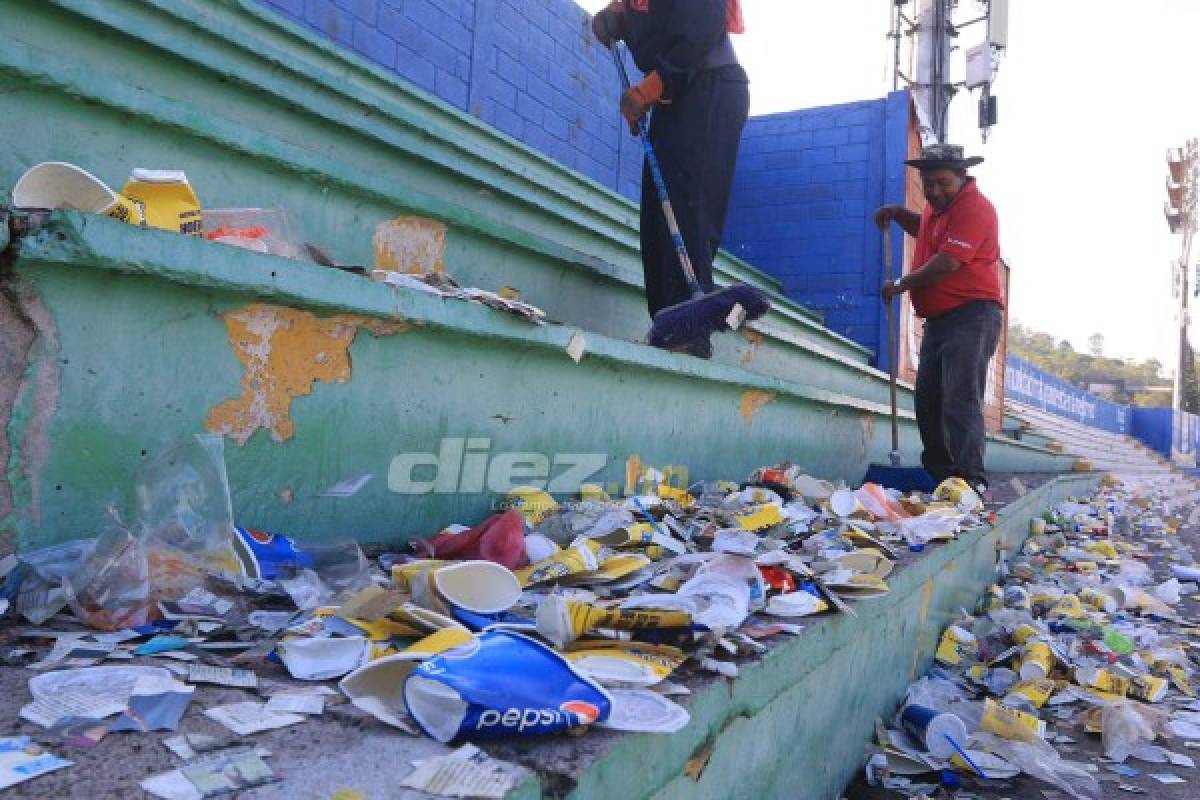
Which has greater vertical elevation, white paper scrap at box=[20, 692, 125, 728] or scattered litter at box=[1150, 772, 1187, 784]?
white paper scrap at box=[20, 692, 125, 728]

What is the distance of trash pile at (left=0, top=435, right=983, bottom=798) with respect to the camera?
2.70 feet

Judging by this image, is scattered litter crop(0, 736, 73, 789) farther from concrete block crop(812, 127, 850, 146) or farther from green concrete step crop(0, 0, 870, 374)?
concrete block crop(812, 127, 850, 146)

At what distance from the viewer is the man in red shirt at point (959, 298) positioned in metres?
4.16

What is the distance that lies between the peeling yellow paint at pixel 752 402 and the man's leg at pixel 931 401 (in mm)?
1614

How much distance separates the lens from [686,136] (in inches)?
121

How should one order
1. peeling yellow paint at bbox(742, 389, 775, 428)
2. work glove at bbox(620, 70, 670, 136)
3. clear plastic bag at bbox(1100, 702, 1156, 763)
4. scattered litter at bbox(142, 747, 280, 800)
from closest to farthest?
scattered litter at bbox(142, 747, 280, 800) < clear plastic bag at bbox(1100, 702, 1156, 763) < work glove at bbox(620, 70, 670, 136) < peeling yellow paint at bbox(742, 389, 775, 428)

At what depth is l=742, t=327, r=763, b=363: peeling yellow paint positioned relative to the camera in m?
4.02

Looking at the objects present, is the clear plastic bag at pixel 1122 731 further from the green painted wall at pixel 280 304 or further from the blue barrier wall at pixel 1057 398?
the blue barrier wall at pixel 1057 398

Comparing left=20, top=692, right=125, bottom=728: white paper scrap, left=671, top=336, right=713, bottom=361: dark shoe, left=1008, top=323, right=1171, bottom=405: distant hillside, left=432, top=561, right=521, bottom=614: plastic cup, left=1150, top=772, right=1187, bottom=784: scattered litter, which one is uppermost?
left=1008, top=323, right=1171, bottom=405: distant hillside

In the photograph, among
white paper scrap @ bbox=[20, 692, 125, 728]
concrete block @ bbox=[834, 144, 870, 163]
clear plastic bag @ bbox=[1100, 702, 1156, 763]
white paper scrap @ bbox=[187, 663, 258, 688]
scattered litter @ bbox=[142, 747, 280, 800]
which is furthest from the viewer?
concrete block @ bbox=[834, 144, 870, 163]

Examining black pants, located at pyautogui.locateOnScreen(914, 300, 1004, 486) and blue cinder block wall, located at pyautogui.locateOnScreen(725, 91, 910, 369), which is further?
blue cinder block wall, located at pyautogui.locateOnScreen(725, 91, 910, 369)

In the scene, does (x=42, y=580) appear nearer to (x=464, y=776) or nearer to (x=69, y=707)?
(x=69, y=707)

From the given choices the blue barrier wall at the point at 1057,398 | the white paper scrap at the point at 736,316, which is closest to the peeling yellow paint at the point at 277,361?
the white paper scrap at the point at 736,316

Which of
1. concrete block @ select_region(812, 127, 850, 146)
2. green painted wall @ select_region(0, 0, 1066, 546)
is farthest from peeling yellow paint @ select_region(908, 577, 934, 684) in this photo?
concrete block @ select_region(812, 127, 850, 146)
